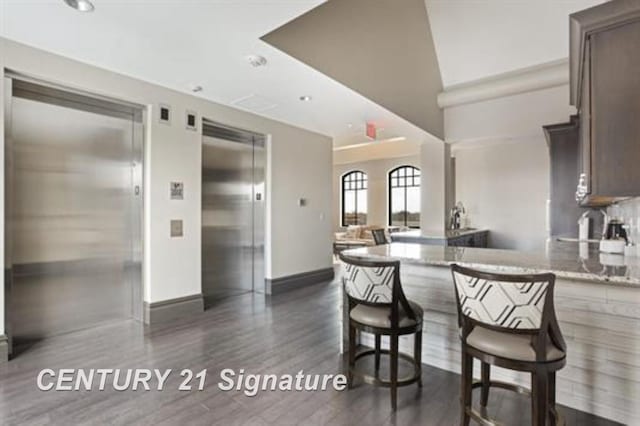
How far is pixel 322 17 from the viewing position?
3.42 metres

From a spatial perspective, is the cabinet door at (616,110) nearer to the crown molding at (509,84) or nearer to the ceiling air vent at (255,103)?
the ceiling air vent at (255,103)

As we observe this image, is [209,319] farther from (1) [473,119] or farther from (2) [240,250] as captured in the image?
(1) [473,119]

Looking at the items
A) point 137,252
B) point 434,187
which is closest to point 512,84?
point 434,187

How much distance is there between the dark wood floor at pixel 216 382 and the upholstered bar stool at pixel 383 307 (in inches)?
9.2

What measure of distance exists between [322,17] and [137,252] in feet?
10.3

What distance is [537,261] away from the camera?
2.37 metres

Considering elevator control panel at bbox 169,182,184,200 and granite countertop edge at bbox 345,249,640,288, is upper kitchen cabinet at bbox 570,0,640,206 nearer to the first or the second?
granite countertop edge at bbox 345,249,640,288

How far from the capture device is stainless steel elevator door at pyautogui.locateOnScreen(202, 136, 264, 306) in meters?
4.58

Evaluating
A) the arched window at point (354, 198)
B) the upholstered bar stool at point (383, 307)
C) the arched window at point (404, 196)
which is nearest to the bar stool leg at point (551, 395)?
the upholstered bar stool at point (383, 307)

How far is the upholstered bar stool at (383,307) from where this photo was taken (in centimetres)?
215

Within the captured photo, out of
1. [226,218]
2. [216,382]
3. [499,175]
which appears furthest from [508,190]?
[216,382]

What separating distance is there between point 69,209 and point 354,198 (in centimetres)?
978

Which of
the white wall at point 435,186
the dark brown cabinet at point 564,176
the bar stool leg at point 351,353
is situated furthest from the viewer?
the white wall at point 435,186

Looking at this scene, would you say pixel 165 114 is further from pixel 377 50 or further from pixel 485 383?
pixel 485 383
